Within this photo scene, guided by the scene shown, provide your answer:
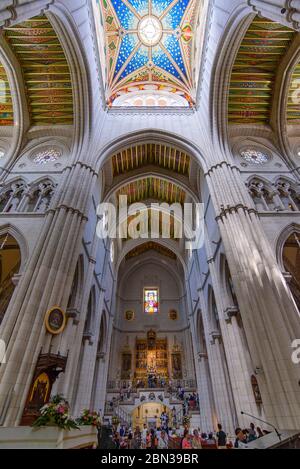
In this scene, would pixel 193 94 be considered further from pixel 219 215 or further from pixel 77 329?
pixel 77 329

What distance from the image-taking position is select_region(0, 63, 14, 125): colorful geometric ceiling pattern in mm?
13336

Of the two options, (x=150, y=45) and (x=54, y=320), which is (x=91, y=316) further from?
(x=150, y=45)

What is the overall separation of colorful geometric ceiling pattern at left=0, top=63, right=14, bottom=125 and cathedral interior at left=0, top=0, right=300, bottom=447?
7 centimetres

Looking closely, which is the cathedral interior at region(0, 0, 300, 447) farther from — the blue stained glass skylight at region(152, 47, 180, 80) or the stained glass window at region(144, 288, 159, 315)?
the stained glass window at region(144, 288, 159, 315)

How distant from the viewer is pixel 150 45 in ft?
63.0

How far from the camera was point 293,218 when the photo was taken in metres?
11.1

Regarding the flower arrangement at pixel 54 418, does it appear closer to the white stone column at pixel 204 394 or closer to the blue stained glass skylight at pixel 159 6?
the white stone column at pixel 204 394

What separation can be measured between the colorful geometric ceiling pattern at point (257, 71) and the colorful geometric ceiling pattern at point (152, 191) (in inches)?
262

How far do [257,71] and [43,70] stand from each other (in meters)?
11.3

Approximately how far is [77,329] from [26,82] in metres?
13.0

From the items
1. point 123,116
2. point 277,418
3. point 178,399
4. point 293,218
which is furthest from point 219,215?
point 178,399

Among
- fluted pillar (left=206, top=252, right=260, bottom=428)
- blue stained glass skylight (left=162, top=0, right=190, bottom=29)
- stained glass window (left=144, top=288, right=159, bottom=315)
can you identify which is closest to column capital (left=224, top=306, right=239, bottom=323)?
fluted pillar (left=206, top=252, right=260, bottom=428)

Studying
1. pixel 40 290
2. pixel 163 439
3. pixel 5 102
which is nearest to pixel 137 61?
pixel 5 102

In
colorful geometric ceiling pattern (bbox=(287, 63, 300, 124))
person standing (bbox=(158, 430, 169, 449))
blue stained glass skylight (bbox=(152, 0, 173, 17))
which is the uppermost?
blue stained glass skylight (bbox=(152, 0, 173, 17))
